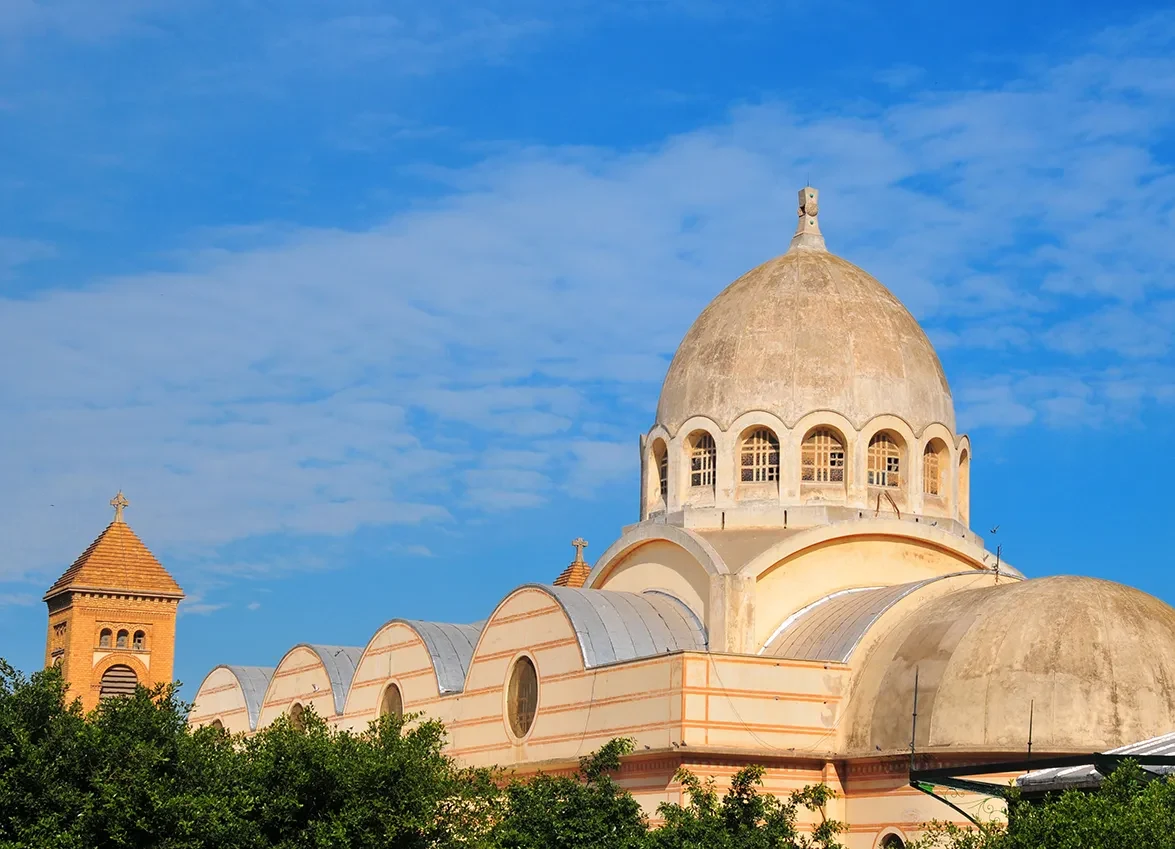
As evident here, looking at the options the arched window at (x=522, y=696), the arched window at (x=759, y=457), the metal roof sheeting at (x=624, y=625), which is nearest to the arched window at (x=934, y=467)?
the arched window at (x=759, y=457)

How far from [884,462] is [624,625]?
228 inches

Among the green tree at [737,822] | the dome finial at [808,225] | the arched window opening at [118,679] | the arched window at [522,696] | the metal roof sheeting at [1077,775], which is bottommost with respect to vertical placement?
the green tree at [737,822]

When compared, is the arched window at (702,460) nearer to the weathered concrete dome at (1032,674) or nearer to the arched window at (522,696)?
the arched window at (522,696)

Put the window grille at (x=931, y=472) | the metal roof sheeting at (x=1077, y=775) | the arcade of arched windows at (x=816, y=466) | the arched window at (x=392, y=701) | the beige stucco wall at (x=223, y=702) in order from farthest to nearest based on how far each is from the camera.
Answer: the beige stucco wall at (x=223, y=702) < the arched window at (x=392, y=701) < the window grille at (x=931, y=472) < the arcade of arched windows at (x=816, y=466) < the metal roof sheeting at (x=1077, y=775)

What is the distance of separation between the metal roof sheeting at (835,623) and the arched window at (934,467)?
258 centimetres

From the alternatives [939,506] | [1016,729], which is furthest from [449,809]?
[939,506]

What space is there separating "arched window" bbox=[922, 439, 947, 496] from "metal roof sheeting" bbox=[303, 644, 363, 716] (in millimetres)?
12377

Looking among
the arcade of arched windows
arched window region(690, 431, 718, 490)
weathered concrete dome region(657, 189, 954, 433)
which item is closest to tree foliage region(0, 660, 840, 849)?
the arcade of arched windows

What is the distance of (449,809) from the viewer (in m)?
24.7

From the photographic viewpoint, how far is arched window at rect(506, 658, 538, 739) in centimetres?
3170

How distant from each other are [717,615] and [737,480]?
10.7 feet

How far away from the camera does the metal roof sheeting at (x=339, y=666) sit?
127 feet

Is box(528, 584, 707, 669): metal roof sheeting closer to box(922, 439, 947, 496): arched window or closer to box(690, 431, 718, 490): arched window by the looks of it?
box(690, 431, 718, 490): arched window

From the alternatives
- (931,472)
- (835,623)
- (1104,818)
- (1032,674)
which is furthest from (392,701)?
(1104,818)
